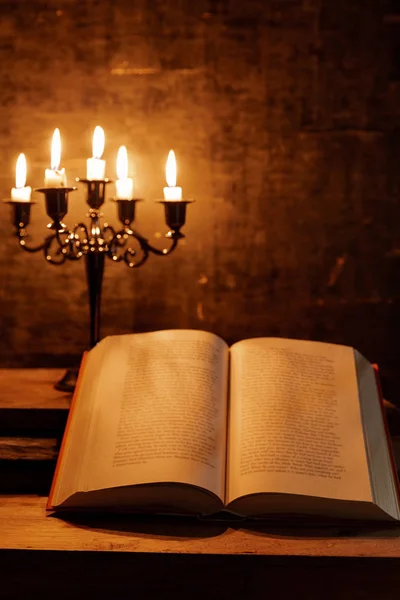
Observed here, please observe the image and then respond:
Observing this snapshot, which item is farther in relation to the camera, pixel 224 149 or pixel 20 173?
pixel 224 149

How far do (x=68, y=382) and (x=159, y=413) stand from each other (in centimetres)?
36

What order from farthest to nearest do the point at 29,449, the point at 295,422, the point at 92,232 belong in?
the point at 92,232, the point at 29,449, the point at 295,422

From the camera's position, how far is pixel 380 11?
1.50 metres

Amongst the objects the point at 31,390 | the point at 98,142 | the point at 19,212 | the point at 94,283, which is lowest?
the point at 31,390

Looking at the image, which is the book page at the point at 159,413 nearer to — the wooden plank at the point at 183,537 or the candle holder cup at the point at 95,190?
the wooden plank at the point at 183,537

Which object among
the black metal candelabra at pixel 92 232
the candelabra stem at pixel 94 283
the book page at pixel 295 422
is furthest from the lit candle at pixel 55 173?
the book page at pixel 295 422

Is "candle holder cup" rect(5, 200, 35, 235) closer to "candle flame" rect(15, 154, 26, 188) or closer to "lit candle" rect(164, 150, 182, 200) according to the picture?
"candle flame" rect(15, 154, 26, 188)

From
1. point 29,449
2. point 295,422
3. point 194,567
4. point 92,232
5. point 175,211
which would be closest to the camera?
point 194,567

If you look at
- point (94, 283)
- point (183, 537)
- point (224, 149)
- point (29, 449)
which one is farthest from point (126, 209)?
point (183, 537)

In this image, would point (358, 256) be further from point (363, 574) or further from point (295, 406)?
point (363, 574)

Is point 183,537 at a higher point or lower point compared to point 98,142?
lower

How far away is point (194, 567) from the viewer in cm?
94

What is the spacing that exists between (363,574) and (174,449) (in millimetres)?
313

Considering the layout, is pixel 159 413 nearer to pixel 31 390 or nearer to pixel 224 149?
pixel 31 390
